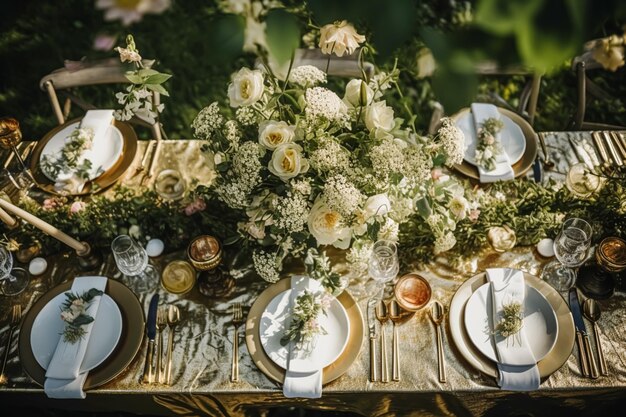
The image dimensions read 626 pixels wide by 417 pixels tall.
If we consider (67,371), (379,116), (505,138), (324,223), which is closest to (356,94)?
(379,116)

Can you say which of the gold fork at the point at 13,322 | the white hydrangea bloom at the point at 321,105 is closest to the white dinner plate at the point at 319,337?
the white hydrangea bloom at the point at 321,105

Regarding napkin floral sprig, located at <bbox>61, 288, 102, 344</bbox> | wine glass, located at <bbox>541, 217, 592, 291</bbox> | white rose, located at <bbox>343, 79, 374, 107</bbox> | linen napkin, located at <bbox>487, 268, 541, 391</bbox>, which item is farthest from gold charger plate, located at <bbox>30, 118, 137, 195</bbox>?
wine glass, located at <bbox>541, 217, 592, 291</bbox>

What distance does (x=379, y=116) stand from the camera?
1.49 metres

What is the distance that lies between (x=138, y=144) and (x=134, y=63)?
0.87m

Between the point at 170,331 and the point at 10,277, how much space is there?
764mm

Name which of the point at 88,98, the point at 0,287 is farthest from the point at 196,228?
the point at 88,98

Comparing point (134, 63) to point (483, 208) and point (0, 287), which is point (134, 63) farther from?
point (483, 208)

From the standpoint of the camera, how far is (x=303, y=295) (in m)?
1.82

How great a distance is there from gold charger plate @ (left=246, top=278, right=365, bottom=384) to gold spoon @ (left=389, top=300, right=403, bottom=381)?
0.12 metres

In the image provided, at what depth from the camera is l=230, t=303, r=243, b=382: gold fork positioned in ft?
5.81

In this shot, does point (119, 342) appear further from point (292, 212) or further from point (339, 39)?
point (339, 39)

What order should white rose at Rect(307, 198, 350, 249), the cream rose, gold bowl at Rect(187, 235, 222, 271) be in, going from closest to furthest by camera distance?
the cream rose
white rose at Rect(307, 198, 350, 249)
gold bowl at Rect(187, 235, 222, 271)

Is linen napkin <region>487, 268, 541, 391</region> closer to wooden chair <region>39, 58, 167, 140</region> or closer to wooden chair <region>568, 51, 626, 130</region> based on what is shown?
wooden chair <region>568, 51, 626, 130</region>

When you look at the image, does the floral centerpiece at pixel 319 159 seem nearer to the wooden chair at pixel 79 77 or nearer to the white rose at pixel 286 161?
the white rose at pixel 286 161
